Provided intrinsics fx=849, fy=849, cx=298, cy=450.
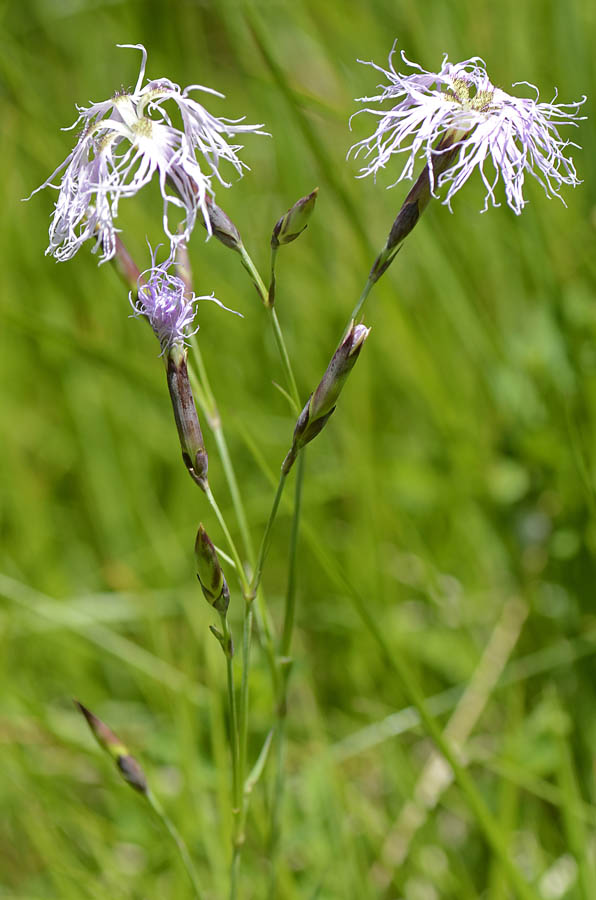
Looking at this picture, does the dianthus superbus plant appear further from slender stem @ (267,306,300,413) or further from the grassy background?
the grassy background

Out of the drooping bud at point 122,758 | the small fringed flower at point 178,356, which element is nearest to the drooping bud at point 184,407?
the small fringed flower at point 178,356

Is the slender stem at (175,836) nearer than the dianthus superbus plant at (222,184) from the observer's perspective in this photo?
No

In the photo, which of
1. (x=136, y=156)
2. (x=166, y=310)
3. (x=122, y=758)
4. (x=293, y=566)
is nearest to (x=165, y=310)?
(x=166, y=310)

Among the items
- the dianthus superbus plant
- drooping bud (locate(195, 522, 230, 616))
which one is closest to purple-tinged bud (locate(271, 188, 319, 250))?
the dianthus superbus plant

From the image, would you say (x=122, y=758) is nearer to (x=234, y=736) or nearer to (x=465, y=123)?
(x=234, y=736)

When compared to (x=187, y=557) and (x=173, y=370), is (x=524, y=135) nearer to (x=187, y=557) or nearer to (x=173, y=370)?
(x=173, y=370)

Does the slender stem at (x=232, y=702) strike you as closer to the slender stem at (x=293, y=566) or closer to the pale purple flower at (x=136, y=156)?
the slender stem at (x=293, y=566)

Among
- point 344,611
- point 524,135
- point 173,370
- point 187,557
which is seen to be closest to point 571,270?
point 344,611
